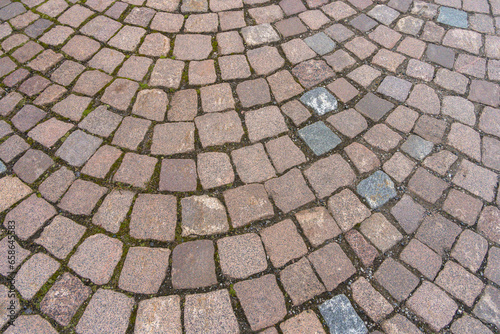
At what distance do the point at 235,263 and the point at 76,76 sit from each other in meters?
2.07

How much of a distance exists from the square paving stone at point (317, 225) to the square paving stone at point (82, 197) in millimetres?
1370

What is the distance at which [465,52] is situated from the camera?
3047 millimetres

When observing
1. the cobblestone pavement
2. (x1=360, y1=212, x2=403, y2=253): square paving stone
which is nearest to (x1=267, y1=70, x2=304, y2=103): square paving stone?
the cobblestone pavement

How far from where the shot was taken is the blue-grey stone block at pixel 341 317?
1804mm

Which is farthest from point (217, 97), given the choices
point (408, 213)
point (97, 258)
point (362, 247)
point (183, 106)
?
point (408, 213)

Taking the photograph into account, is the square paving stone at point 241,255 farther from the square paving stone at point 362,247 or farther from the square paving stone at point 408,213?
the square paving stone at point 408,213

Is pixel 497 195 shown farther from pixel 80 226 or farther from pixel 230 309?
pixel 80 226

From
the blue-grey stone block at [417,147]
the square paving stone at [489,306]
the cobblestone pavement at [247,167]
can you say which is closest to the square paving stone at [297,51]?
the cobblestone pavement at [247,167]

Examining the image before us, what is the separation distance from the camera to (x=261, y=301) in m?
1.87

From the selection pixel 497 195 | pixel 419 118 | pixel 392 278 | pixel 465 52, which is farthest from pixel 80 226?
pixel 465 52

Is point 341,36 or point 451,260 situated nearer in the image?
point 451,260

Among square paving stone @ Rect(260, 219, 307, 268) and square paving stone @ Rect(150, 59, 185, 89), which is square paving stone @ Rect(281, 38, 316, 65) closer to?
square paving stone @ Rect(150, 59, 185, 89)

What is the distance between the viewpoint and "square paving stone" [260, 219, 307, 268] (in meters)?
2.01

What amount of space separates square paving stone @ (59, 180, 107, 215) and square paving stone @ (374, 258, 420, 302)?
1.89 m
